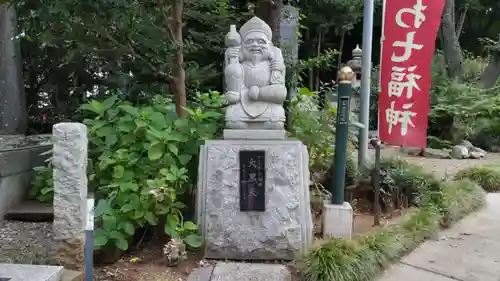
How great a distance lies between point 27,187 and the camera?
4270mm

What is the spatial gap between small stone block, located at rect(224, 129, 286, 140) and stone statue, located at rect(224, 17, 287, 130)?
56 millimetres

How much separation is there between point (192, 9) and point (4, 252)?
375 cm

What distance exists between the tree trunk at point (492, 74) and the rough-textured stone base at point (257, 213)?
32.4ft

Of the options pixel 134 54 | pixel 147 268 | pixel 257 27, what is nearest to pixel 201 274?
pixel 147 268

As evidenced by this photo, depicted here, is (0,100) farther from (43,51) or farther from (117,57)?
(117,57)

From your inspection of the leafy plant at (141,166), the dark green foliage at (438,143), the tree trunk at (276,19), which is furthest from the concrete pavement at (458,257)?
the dark green foliage at (438,143)

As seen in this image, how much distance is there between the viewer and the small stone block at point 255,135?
12.0ft

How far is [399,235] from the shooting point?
12.3 ft


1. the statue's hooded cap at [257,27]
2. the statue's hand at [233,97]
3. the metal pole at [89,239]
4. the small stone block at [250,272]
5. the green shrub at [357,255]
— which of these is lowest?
the small stone block at [250,272]

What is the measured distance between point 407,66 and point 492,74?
797 centimetres

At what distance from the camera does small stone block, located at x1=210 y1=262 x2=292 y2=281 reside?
3.07 metres

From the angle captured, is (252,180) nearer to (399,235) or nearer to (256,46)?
(256,46)

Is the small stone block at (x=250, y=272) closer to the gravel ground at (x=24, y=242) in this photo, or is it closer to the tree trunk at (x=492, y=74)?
the gravel ground at (x=24, y=242)

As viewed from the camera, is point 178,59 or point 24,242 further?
point 178,59
